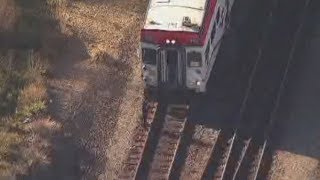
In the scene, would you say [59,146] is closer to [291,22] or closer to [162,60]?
[162,60]

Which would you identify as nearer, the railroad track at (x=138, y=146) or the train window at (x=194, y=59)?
the railroad track at (x=138, y=146)

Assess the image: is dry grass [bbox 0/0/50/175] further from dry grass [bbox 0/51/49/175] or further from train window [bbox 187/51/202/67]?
train window [bbox 187/51/202/67]

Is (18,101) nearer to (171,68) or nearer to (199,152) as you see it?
(171,68)

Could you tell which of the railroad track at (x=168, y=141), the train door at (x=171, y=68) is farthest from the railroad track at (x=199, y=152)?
the train door at (x=171, y=68)

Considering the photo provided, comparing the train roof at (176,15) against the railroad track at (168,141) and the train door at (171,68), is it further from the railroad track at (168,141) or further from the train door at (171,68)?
the railroad track at (168,141)

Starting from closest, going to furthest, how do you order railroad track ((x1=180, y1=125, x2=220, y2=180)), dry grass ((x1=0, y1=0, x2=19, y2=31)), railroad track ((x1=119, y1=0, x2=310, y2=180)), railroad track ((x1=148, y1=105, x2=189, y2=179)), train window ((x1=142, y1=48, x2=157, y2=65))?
railroad track ((x1=119, y1=0, x2=310, y2=180)) < railroad track ((x1=180, y1=125, x2=220, y2=180)) < railroad track ((x1=148, y1=105, x2=189, y2=179)) < train window ((x1=142, y1=48, x2=157, y2=65)) < dry grass ((x1=0, y1=0, x2=19, y2=31))

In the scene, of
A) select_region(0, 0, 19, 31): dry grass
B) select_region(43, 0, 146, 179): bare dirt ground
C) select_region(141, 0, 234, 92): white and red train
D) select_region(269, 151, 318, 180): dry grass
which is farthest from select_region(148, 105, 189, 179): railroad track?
select_region(0, 0, 19, 31): dry grass

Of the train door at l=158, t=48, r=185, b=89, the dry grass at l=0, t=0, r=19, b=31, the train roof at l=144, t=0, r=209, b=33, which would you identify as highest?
the train roof at l=144, t=0, r=209, b=33

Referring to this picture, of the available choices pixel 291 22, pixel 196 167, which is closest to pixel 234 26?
pixel 291 22
